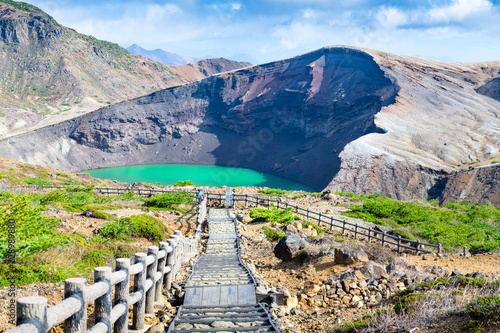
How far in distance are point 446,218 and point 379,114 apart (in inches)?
1702

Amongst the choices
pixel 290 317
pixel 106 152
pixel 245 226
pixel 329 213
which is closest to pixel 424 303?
pixel 290 317

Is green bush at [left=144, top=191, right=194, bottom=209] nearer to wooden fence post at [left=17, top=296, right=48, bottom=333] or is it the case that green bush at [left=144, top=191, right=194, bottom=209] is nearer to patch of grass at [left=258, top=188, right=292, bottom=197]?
patch of grass at [left=258, top=188, right=292, bottom=197]

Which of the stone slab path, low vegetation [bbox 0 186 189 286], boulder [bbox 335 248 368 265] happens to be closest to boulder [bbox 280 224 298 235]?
the stone slab path

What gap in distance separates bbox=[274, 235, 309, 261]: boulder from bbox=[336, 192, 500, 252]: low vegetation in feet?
22.2

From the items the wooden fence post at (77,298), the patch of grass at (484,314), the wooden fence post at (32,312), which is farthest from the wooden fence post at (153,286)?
the patch of grass at (484,314)

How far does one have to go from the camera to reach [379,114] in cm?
6316

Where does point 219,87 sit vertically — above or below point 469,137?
above

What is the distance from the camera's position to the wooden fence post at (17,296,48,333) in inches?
118

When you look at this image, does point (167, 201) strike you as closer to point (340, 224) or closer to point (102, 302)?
point (340, 224)

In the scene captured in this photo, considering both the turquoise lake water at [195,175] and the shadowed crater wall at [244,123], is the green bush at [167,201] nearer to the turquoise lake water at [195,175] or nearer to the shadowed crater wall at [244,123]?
the turquoise lake water at [195,175]

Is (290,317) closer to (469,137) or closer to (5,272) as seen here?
(5,272)

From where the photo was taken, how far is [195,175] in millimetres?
72625

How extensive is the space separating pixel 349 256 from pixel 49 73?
134340 mm

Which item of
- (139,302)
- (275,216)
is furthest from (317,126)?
(139,302)
